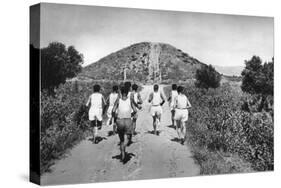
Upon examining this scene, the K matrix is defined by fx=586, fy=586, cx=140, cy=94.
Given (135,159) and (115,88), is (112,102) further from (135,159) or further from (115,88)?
(135,159)

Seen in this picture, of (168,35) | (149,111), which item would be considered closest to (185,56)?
(168,35)

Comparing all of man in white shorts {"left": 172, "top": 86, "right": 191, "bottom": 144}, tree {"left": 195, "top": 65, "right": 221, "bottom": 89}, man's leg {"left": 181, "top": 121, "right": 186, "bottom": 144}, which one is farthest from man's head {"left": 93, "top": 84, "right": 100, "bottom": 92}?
tree {"left": 195, "top": 65, "right": 221, "bottom": 89}

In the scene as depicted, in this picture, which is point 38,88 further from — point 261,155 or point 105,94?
point 261,155

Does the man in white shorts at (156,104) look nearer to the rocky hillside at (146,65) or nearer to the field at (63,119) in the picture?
the rocky hillside at (146,65)

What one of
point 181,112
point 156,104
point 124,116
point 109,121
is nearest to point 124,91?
point 124,116

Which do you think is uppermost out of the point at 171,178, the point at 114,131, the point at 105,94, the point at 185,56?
the point at 185,56

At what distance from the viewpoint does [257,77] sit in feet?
43.4

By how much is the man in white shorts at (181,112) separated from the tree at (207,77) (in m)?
0.42

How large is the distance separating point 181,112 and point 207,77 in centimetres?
98

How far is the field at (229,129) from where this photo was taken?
12508 millimetres

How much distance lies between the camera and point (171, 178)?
39.7ft

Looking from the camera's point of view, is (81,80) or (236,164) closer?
(81,80)

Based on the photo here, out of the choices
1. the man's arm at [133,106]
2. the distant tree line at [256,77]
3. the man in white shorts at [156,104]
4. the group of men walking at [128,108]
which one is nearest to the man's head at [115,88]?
the group of men walking at [128,108]

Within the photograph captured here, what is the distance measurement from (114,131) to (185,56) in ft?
7.34
